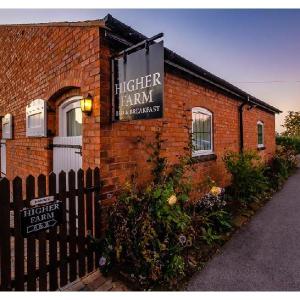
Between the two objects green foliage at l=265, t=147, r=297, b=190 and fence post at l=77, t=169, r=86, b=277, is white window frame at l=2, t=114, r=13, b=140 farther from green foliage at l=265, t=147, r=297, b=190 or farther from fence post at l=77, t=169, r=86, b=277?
green foliage at l=265, t=147, r=297, b=190

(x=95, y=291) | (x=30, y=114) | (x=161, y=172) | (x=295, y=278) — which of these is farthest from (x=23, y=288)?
(x=30, y=114)

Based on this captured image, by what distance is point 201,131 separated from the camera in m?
6.29

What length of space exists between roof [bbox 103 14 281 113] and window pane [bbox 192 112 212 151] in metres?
0.90

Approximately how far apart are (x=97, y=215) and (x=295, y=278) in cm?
272

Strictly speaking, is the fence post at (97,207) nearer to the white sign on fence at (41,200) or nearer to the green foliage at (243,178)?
the white sign on fence at (41,200)

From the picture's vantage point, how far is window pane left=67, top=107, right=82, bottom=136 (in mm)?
4469

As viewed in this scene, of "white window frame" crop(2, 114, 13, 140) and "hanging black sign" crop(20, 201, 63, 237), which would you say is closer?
"hanging black sign" crop(20, 201, 63, 237)

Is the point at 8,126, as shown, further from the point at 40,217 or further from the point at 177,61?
the point at 40,217

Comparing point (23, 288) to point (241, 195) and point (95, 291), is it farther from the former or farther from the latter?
point (241, 195)

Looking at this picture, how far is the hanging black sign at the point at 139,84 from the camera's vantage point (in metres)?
2.96

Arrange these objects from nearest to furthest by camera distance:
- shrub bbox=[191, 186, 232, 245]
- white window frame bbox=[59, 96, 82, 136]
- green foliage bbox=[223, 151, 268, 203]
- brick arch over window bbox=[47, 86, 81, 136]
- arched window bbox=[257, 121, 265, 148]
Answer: shrub bbox=[191, 186, 232, 245] → brick arch over window bbox=[47, 86, 81, 136] → white window frame bbox=[59, 96, 82, 136] → green foliage bbox=[223, 151, 268, 203] → arched window bbox=[257, 121, 265, 148]

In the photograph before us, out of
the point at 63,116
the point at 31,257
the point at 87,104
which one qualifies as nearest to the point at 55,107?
the point at 63,116

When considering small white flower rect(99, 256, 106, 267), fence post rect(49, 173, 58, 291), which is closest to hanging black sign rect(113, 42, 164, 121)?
fence post rect(49, 173, 58, 291)

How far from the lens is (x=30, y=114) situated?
18.3 ft
